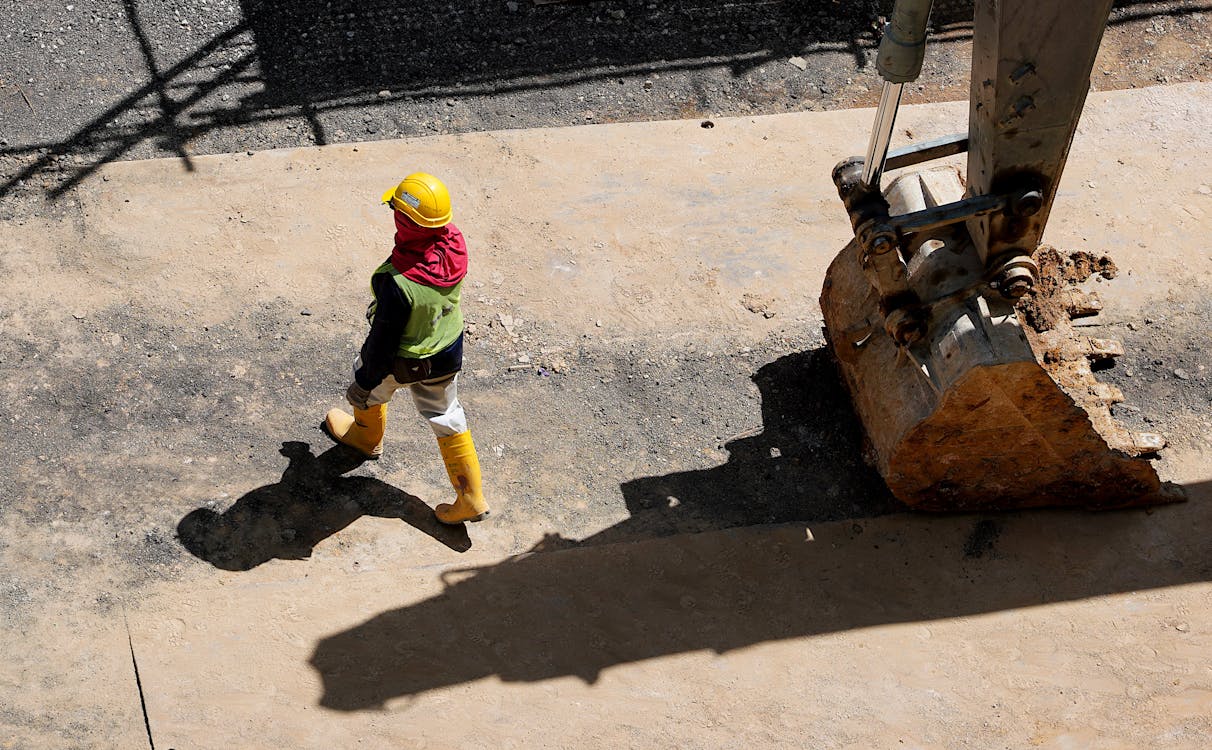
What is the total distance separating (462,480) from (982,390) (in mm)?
2453

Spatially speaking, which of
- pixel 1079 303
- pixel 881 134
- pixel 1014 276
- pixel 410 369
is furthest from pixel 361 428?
pixel 1079 303

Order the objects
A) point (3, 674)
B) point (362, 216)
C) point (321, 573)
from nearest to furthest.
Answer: point (3, 674)
point (321, 573)
point (362, 216)

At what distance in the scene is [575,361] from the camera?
248 inches

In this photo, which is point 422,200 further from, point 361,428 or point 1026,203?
point 1026,203

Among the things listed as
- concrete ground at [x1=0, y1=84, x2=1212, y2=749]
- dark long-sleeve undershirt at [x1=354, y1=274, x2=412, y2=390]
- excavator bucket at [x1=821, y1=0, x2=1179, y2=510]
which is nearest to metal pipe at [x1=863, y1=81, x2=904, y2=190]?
excavator bucket at [x1=821, y1=0, x2=1179, y2=510]

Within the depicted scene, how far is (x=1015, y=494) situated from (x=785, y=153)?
299 centimetres

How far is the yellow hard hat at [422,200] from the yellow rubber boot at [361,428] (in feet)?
3.98

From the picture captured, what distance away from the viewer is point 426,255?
467cm

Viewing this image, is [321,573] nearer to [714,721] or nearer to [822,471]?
[714,721]

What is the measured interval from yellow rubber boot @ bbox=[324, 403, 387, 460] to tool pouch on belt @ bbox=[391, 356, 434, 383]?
58cm

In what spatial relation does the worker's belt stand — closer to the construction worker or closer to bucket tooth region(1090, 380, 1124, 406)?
the construction worker

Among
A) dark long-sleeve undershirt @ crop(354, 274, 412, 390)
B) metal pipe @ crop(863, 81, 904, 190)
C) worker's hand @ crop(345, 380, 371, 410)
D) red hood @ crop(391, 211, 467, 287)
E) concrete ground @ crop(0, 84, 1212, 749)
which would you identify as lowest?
concrete ground @ crop(0, 84, 1212, 749)

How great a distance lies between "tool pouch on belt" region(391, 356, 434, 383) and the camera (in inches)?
190

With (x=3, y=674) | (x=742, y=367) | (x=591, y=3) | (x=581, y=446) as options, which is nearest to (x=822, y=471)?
(x=742, y=367)
